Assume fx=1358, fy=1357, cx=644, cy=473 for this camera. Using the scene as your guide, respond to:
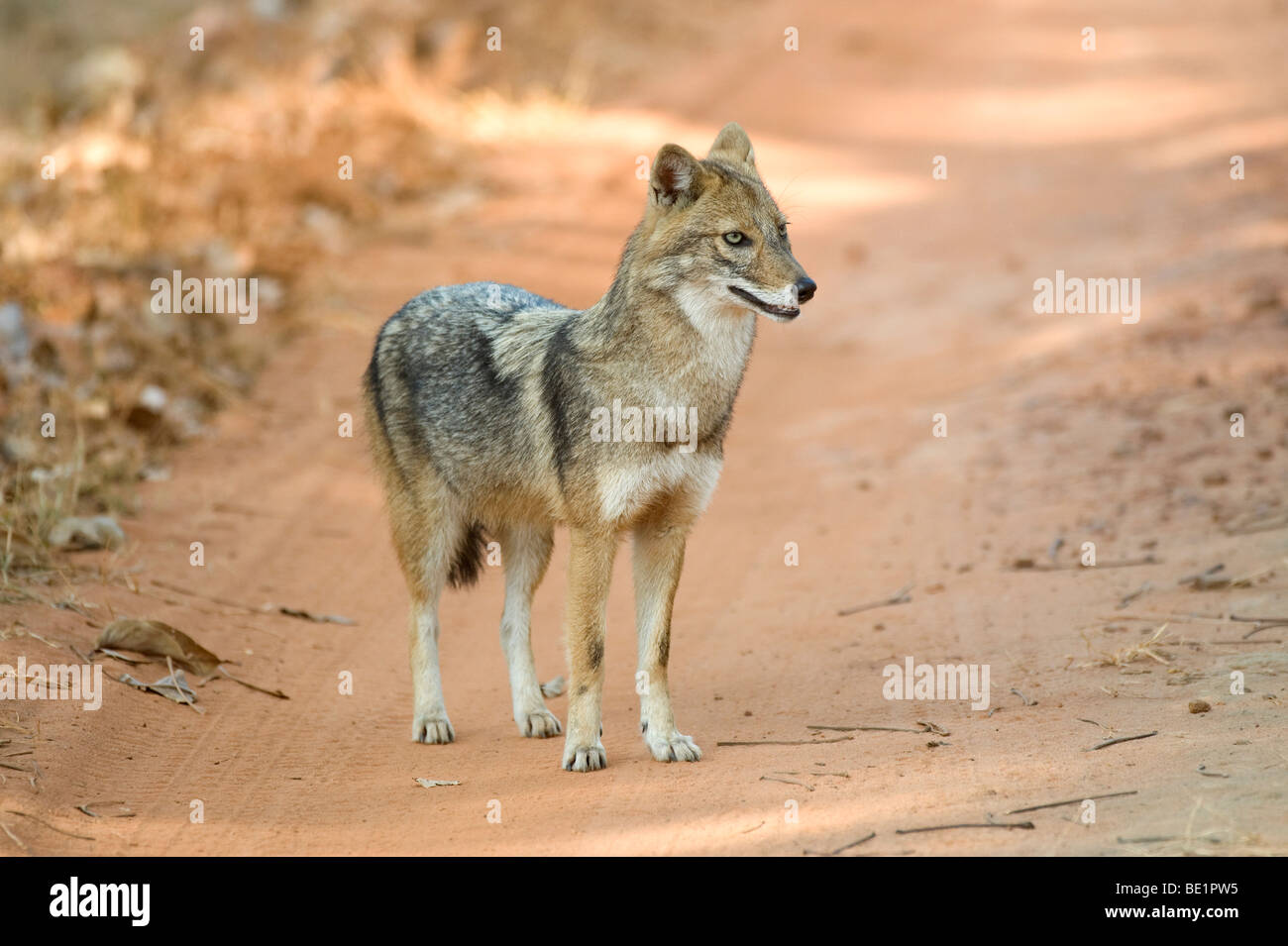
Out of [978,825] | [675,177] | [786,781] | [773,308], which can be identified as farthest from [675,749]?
[675,177]

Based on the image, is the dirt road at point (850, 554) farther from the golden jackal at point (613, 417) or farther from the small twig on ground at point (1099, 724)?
the golden jackal at point (613, 417)

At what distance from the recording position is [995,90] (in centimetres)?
2116

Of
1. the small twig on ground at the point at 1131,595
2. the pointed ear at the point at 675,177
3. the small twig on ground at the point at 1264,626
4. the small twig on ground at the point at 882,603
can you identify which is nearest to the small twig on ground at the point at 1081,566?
the small twig on ground at the point at 1131,595

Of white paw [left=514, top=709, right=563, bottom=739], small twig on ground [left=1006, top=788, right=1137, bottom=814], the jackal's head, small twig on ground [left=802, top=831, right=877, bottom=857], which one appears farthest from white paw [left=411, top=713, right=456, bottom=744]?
small twig on ground [left=1006, top=788, right=1137, bottom=814]

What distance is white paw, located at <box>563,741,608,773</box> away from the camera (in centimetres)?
584

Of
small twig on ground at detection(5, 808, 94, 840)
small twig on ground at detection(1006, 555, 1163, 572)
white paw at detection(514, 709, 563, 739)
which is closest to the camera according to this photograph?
small twig on ground at detection(5, 808, 94, 840)

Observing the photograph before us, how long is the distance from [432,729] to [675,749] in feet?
4.25

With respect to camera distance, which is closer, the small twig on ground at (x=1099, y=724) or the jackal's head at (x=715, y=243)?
the small twig on ground at (x=1099, y=724)

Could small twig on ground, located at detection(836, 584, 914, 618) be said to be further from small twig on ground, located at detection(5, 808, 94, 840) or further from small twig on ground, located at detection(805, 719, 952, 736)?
small twig on ground, located at detection(5, 808, 94, 840)

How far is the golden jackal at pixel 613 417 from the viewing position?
5.74 metres

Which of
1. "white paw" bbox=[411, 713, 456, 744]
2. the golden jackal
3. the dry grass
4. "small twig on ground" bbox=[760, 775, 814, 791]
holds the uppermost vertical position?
the golden jackal

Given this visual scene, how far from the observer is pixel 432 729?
255 inches

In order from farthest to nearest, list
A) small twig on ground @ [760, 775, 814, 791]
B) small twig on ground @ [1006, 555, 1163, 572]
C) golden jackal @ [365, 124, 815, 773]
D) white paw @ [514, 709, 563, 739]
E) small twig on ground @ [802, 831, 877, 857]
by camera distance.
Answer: small twig on ground @ [1006, 555, 1163, 572], white paw @ [514, 709, 563, 739], golden jackal @ [365, 124, 815, 773], small twig on ground @ [760, 775, 814, 791], small twig on ground @ [802, 831, 877, 857]

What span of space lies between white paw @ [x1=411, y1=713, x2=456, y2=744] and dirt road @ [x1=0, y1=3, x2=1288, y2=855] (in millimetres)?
95
